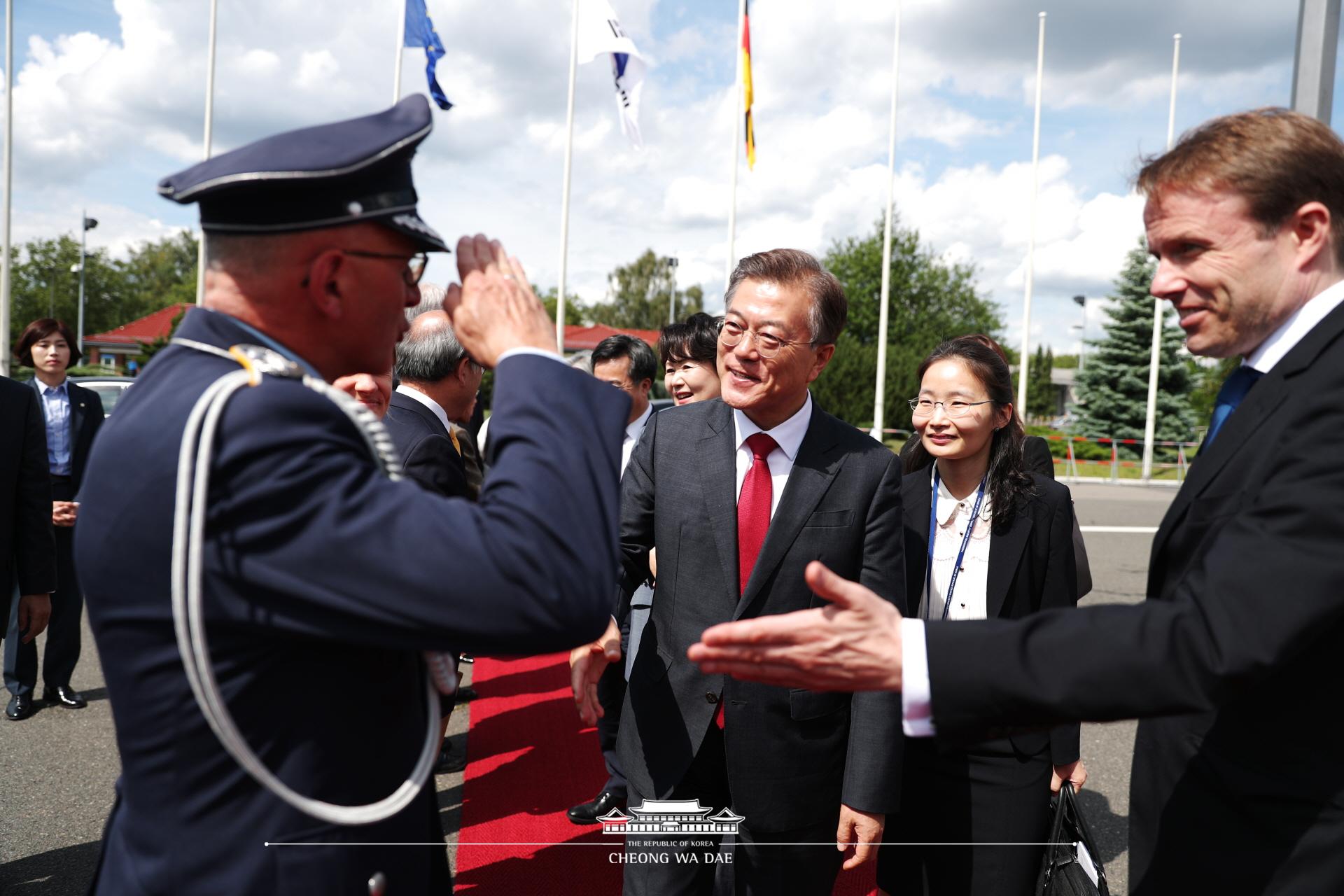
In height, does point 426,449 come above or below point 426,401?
below

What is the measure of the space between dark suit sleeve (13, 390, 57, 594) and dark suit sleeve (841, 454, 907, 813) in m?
3.98

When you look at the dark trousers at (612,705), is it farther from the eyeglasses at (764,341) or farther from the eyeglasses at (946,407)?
the eyeglasses at (764,341)

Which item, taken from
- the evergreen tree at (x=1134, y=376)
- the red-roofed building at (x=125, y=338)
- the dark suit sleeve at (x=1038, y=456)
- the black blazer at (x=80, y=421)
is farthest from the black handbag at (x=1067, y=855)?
the red-roofed building at (x=125, y=338)

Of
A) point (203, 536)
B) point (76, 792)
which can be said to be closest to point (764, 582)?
point (203, 536)

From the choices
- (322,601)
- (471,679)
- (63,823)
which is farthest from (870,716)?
(471,679)

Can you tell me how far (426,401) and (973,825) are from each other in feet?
7.99

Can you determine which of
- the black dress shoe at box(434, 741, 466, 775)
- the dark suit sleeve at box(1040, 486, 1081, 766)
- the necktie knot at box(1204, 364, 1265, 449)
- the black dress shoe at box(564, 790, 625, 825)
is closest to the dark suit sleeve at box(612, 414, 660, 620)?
the dark suit sleeve at box(1040, 486, 1081, 766)

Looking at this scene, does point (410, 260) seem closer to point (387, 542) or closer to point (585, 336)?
point (387, 542)

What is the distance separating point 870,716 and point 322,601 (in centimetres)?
184

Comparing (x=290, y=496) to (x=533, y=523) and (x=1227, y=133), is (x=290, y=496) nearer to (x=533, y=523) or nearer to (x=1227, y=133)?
(x=533, y=523)

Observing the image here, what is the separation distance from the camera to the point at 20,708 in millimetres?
5715

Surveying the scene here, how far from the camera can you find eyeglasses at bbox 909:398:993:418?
11.0ft

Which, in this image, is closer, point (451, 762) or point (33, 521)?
point (33, 521)

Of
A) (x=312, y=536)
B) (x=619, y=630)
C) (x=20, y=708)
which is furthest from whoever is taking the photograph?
(x=20, y=708)
